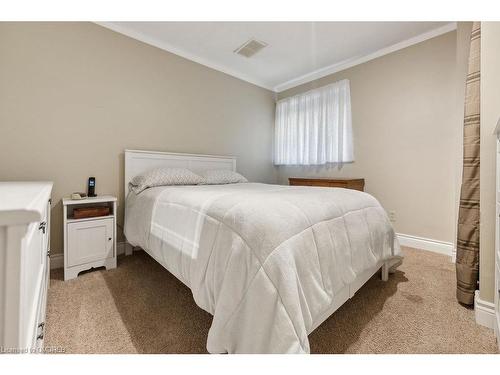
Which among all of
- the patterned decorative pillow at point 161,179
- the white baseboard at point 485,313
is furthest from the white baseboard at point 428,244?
the patterned decorative pillow at point 161,179

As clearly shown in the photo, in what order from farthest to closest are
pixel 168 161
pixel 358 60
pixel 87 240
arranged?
1. pixel 358 60
2. pixel 168 161
3. pixel 87 240

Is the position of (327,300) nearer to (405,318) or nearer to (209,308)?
(209,308)

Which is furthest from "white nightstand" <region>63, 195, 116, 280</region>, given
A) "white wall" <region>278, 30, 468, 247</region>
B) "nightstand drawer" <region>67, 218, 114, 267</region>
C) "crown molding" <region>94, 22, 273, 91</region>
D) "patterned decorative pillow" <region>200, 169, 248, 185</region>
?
"white wall" <region>278, 30, 468, 247</region>

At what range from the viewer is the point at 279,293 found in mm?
848

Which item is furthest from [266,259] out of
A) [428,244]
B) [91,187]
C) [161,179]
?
[428,244]

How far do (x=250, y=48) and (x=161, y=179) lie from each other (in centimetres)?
193

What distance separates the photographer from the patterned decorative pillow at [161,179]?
2.12m

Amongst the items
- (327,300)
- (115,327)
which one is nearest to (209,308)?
(327,300)

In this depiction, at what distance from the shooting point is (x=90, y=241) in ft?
6.21

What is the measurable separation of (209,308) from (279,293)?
381 millimetres

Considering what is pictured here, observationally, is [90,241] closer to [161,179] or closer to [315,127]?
[161,179]

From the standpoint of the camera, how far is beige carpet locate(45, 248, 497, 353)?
3.66ft

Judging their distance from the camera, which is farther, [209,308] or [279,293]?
[209,308]

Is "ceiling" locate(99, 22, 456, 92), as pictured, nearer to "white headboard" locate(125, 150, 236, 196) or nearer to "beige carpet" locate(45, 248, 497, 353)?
"white headboard" locate(125, 150, 236, 196)
